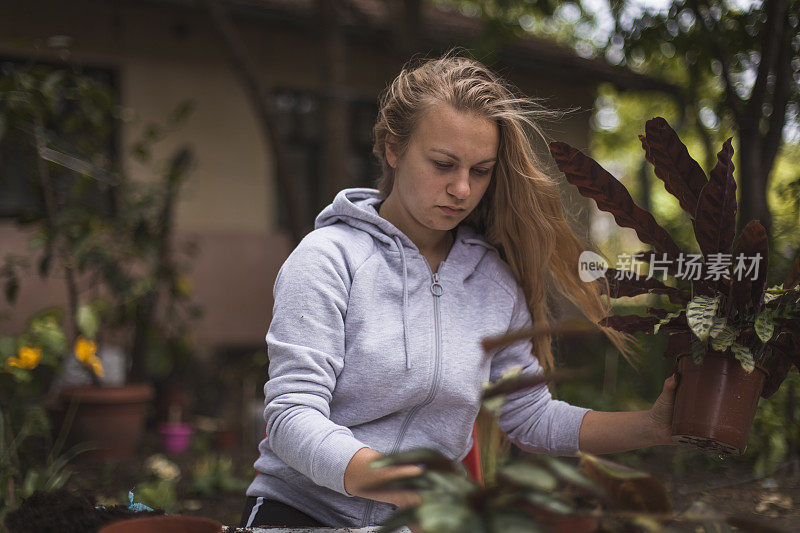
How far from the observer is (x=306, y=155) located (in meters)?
8.48

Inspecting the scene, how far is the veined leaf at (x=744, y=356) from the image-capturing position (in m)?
1.51

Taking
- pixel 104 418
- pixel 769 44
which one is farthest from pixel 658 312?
pixel 104 418

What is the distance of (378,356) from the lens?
1796 millimetres

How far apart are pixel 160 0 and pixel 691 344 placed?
6458 mm

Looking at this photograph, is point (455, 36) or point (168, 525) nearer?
point (168, 525)

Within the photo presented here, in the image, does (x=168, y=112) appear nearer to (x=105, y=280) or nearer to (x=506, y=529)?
(x=105, y=280)

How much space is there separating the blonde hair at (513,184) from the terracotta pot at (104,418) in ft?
10.9

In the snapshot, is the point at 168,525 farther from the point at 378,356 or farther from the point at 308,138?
the point at 308,138

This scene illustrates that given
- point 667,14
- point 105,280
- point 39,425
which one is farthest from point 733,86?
point 105,280

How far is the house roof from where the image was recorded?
7.22 m

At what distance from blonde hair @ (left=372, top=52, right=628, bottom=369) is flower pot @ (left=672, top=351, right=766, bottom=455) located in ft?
0.93

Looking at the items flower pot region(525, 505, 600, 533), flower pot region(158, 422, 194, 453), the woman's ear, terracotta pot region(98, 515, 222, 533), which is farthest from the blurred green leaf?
flower pot region(158, 422, 194, 453)

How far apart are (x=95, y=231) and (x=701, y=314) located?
426 centimetres

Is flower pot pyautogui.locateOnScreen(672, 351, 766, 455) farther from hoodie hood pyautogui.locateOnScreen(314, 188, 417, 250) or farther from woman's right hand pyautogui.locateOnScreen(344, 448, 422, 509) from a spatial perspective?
hoodie hood pyautogui.locateOnScreen(314, 188, 417, 250)
